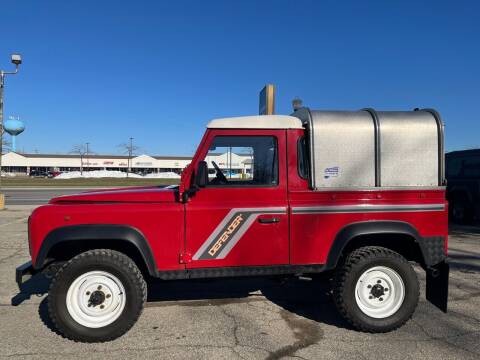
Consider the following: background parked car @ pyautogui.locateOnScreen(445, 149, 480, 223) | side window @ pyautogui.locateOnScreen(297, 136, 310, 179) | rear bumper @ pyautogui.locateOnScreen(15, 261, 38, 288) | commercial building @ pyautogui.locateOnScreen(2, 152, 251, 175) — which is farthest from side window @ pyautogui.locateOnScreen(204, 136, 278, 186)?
commercial building @ pyautogui.locateOnScreen(2, 152, 251, 175)

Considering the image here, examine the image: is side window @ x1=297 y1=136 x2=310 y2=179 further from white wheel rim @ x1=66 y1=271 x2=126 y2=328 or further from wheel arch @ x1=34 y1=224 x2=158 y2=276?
white wheel rim @ x1=66 y1=271 x2=126 y2=328

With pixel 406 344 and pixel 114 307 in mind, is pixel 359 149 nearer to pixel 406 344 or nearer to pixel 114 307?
pixel 406 344

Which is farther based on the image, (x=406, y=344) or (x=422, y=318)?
(x=422, y=318)

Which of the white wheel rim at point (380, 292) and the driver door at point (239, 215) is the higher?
the driver door at point (239, 215)

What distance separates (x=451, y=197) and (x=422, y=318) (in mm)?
8552

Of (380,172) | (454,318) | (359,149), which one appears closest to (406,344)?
(454,318)

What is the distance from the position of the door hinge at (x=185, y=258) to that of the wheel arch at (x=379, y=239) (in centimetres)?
141

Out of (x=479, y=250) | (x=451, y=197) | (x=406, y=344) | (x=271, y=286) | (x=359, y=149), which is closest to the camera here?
(x=406, y=344)

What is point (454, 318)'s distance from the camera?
4.16 m

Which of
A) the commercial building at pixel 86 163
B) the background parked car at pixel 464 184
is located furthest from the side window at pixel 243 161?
the commercial building at pixel 86 163

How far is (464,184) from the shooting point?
10750 millimetres

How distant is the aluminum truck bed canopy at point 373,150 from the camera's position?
3789 millimetres

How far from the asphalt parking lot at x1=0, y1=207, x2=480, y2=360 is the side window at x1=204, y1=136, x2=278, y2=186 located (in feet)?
4.50

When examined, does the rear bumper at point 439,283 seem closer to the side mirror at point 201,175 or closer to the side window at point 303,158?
the side window at point 303,158
